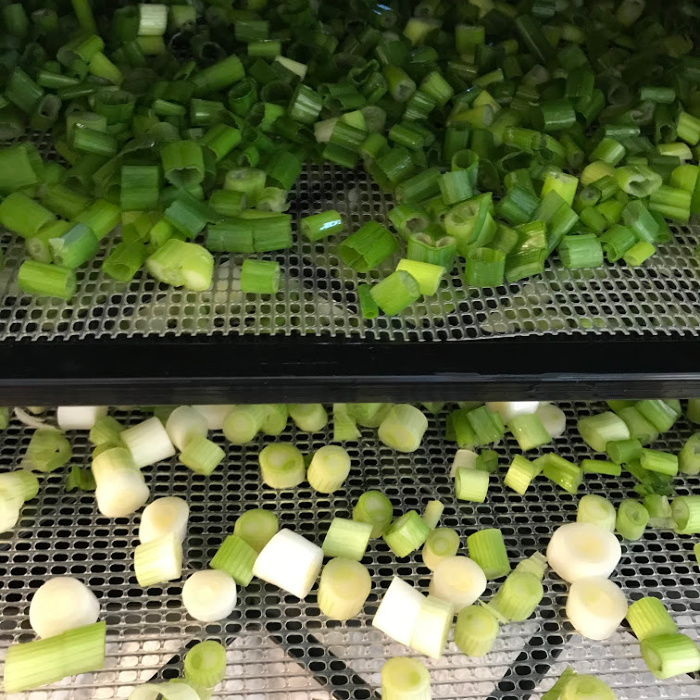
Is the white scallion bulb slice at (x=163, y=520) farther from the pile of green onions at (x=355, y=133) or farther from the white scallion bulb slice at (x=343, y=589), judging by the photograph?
the pile of green onions at (x=355, y=133)

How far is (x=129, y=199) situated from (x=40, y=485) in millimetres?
417

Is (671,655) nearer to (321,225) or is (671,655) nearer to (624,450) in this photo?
(624,450)

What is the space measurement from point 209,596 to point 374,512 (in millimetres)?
→ 233

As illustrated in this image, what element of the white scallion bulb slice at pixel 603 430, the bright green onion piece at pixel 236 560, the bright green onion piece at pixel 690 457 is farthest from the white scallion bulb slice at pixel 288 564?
the bright green onion piece at pixel 690 457

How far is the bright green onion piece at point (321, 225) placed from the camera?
2.71ft

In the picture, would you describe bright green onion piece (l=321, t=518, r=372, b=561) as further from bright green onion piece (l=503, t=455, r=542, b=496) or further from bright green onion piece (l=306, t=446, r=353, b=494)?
bright green onion piece (l=503, t=455, r=542, b=496)

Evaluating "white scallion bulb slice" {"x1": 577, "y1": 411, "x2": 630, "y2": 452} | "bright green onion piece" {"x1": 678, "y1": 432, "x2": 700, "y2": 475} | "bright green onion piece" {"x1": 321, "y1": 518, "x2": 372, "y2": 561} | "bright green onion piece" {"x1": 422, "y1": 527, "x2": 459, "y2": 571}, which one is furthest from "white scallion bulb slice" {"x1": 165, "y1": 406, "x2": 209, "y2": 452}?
"bright green onion piece" {"x1": 678, "y1": 432, "x2": 700, "y2": 475}

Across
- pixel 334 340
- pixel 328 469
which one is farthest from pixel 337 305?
pixel 328 469

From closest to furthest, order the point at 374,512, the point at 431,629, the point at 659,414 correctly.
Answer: the point at 431,629 → the point at 374,512 → the point at 659,414

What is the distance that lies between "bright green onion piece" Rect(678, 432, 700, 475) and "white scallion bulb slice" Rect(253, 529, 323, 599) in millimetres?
547

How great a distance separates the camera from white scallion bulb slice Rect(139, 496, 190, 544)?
0.87 m

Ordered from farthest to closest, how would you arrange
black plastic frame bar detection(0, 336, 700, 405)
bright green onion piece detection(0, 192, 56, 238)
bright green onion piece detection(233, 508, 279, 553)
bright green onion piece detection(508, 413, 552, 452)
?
bright green onion piece detection(508, 413, 552, 452), bright green onion piece detection(233, 508, 279, 553), bright green onion piece detection(0, 192, 56, 238), black plastic frame bar detection(0, 336, 700, 405)

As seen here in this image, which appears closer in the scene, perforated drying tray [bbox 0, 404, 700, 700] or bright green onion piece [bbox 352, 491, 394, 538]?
perforated drying tray [bbox 0, 404, 700, 700]

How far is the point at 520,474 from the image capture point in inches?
38.1
